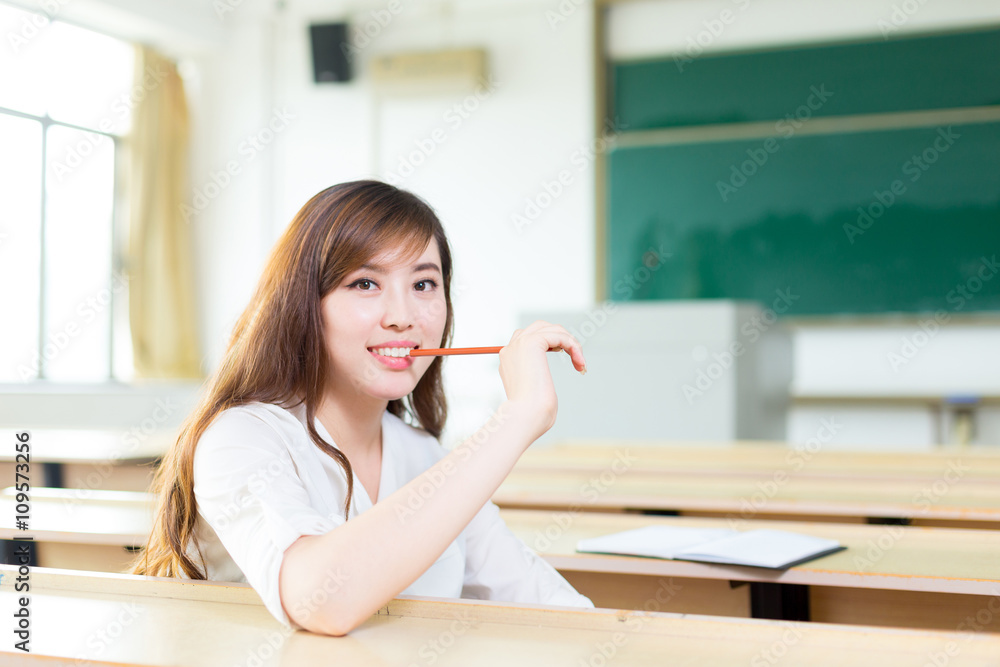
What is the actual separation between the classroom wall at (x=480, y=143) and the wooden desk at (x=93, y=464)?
96.8 inches

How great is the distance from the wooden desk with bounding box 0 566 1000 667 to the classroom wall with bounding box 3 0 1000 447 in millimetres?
4191

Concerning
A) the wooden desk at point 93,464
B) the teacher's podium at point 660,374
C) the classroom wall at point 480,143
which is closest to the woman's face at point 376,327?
the wooden desk at point 93,464

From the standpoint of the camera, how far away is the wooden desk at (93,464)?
7.37ft

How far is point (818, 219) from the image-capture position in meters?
5.02

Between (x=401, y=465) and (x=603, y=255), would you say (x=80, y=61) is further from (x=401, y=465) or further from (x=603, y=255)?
(x=401, y=465)

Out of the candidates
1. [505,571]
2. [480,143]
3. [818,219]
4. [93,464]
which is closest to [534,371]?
[505,571]

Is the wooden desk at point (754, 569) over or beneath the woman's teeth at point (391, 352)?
beneath

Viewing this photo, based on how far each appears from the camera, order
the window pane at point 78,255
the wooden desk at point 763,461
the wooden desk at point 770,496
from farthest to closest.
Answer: the window pane at point 78,255 → the wooden desk at point 763,461 → the wooden desk at point 770,496

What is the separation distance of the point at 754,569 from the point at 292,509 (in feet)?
2.09

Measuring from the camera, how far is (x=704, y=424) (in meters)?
3.41

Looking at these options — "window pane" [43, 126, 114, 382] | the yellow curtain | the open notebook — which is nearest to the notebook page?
the open notebook

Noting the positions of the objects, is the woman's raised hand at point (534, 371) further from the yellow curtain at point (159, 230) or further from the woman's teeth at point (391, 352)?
the yellow curtain at point (159, 230)

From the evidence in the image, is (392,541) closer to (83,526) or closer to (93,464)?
(83,526)

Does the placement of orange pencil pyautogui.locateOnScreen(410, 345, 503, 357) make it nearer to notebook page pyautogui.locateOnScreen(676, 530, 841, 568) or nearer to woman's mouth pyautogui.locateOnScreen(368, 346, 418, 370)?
woman's mouth pyautogui.locateOnScreen(368, 346, 418, 370)
